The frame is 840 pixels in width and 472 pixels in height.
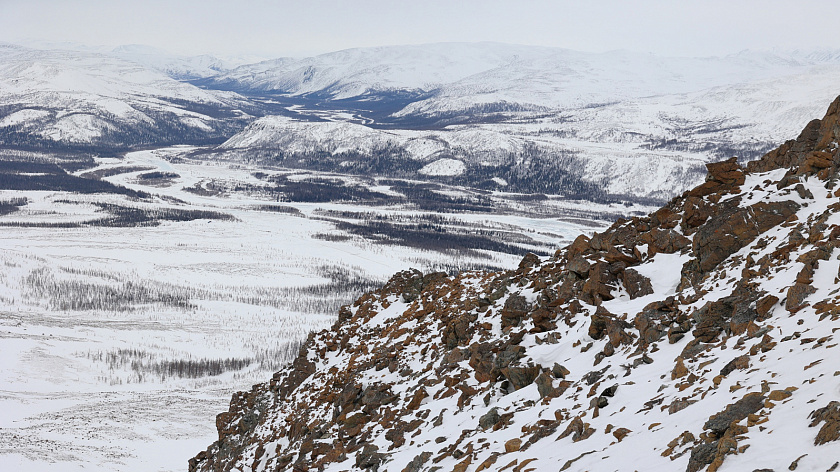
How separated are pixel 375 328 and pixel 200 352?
7524 cm

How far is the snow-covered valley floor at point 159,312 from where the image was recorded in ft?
227

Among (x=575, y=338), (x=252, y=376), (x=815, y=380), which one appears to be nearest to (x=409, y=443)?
(x=575, y=338)

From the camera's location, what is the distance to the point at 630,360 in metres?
17.5

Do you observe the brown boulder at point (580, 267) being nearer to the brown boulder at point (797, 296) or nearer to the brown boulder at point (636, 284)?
the brown boulder at point (636, 284)

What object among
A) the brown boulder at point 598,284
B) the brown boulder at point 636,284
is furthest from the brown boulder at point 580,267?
the brown boulder at point 636,284

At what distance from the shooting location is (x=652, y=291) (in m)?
21.9

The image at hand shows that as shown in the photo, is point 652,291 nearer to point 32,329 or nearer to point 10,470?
point 10,470

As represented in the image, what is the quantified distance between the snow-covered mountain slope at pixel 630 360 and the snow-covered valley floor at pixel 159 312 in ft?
136

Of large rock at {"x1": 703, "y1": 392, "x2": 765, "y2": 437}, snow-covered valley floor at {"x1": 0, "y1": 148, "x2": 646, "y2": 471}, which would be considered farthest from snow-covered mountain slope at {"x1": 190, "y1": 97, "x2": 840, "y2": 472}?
snow-covered valley floor at {"x1": 0, "y1": 148, "x2": 646, "y2": 471}

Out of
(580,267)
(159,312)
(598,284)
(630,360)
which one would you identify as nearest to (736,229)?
(598,284)

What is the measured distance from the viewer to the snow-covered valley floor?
2724 inches

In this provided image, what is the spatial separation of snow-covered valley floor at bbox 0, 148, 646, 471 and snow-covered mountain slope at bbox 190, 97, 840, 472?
4147cm

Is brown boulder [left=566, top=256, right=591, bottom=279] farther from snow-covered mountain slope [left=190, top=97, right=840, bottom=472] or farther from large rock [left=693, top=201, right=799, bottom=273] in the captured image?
large rock [left=693, top=201, right=799, bottom=273]

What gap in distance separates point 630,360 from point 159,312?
117474mm
